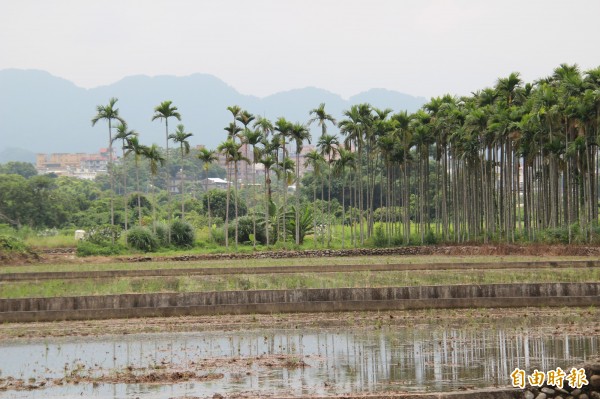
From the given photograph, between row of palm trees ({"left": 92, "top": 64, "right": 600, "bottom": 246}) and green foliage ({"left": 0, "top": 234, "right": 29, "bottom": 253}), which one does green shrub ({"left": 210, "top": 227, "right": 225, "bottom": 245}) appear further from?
green foliage ({"left": 0, "top": 234, "right": 29, "bottom": 253})

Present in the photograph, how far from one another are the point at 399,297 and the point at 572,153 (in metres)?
32.7

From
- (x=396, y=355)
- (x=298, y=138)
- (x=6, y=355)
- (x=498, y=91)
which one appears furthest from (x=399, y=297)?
(x=298, y=138)

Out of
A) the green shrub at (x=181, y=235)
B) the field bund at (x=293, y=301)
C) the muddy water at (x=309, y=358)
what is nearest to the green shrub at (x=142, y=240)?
the green shrub at (x=181, y=235)

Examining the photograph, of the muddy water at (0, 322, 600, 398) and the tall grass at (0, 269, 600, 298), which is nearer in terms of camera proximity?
the muddy water at (0, 322, 600, 398)

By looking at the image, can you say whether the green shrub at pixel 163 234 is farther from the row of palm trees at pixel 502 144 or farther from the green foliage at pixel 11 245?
the green foliage at pixel 11 245

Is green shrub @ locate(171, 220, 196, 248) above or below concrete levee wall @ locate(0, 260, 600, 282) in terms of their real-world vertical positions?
above

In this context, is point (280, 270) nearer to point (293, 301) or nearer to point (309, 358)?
point (293, 301)

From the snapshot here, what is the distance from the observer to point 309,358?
2488cm

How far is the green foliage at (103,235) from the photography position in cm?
7619

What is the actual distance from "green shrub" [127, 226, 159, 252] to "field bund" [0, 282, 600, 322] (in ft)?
136

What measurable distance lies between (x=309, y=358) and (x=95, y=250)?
169 feet

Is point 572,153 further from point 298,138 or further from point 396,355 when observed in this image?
point 396,355

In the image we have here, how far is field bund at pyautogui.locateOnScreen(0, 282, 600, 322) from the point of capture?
1364 inches

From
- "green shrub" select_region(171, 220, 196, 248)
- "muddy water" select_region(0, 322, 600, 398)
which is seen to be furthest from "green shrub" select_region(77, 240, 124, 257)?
"muddy water" select_region(0, 322, 600, 398)
